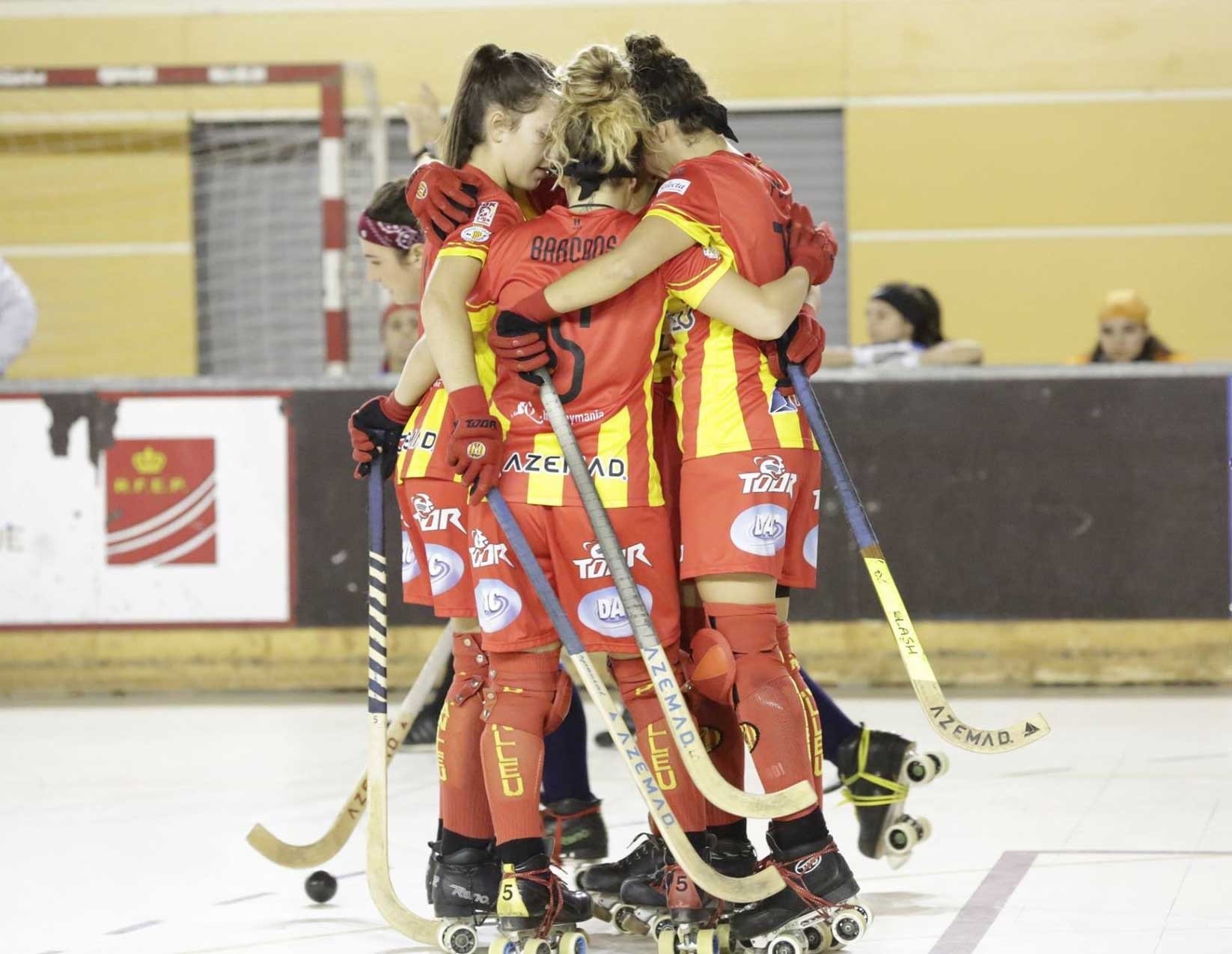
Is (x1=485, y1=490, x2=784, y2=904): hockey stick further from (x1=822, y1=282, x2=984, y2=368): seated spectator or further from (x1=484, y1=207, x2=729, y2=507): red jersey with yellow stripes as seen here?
(x1=822, y1=282, x2=984, y2=368): seated spectator

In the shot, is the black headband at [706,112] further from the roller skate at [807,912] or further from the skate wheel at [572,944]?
the skate wheel at [572,944]

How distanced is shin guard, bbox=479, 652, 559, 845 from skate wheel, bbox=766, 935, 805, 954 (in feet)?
1.34

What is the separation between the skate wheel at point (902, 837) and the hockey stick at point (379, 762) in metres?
0.88

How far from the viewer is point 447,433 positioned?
3.24m

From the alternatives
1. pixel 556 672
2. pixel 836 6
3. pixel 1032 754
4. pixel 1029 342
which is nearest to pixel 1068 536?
pixel 1032 754

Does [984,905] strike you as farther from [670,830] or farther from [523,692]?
[523,692]

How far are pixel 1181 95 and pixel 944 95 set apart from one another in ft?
4.11

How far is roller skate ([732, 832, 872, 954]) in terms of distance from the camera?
2855 millimetres

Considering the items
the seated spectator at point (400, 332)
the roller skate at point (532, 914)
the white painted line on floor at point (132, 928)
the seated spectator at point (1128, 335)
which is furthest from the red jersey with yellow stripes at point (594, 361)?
the seated spectator at point (1128, 335)

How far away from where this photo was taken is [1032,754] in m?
4.88

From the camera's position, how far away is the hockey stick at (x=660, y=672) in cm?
282

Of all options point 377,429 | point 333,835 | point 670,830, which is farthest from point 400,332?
point 670,830

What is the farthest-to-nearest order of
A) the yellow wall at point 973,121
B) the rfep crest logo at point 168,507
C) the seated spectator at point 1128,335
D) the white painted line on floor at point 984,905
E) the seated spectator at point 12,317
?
the yellow wall at point 973,121 → the seated spectator at point 12,317 → the seated spectator at point 1128,335 → the rfep crest logo at point 168,507 → the white painted line on floor at point 984,905

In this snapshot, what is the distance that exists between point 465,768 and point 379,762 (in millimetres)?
171
